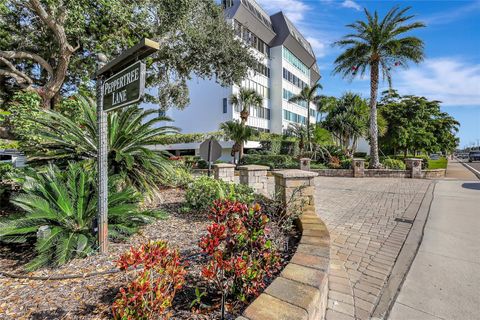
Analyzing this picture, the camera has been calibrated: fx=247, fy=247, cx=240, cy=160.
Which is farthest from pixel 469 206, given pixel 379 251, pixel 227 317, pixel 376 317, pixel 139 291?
pixel 139 291

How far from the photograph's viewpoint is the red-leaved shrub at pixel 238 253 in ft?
6.12

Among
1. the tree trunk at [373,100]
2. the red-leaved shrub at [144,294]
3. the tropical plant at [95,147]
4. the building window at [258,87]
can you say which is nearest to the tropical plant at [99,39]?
the tropical plant at [95,147]

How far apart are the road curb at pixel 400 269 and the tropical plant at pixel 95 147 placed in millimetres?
3917

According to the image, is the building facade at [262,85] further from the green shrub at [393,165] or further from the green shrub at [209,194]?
the green shrub at [209,194]

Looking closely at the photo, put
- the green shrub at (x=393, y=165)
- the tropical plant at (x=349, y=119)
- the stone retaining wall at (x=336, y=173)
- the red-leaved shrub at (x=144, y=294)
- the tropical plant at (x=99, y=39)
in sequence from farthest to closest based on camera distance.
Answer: the tropical plant at (x=349, y=119), the green shrub at (x=393, y=165), the stone retaining wall at (x=336, y=173), the tropical plant at (x=99, y=39), the red-leaved shrub at (x=144, y=294)

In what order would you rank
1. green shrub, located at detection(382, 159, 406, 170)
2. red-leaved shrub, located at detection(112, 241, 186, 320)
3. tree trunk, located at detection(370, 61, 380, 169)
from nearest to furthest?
1. red-leaved shrub, located at detection(112, 241, 186, 320)
2. green shrub, located at detection(382, 159, 406, 170)
3. tree trunk, located at detection(370, 61, 380, 169)

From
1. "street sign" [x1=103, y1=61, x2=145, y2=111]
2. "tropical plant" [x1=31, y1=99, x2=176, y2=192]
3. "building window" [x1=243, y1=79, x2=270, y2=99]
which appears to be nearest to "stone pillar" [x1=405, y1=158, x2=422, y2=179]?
Result: "tropical plant" [x1=31, y1=99, x2=176, y2=192]

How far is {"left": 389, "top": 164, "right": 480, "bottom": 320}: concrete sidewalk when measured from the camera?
2.38 m

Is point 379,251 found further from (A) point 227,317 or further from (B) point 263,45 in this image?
(B) point 263,45

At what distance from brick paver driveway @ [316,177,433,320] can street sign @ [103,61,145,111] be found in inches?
104

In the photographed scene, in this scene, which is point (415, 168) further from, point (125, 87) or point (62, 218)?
point (62, 218)

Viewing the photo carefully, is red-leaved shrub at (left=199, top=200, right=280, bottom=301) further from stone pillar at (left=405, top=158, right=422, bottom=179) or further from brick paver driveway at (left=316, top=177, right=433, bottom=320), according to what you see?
stone pillar at (left=405, top=158, right=422, bottom=179)

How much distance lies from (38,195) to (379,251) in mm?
4882

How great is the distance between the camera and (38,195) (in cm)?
326
